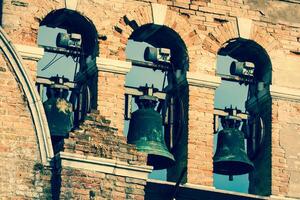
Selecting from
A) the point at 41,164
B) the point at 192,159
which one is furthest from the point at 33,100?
the point at 192,159

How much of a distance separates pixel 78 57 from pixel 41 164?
4.80 metres

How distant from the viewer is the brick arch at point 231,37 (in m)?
55.7

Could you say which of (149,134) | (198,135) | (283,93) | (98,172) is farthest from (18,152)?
(283,93)

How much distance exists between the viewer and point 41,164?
50.9 m

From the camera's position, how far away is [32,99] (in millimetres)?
51312

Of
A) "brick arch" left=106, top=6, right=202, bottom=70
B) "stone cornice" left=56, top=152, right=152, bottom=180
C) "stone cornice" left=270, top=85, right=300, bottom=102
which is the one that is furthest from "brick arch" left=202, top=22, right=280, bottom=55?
"stone cornice" left=56, top=152, right=152, bottom=180

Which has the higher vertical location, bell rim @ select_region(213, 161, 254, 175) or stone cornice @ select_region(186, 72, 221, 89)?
stone cornice @ select_region(186, 72, 221, 89)

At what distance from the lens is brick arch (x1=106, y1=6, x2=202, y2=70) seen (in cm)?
5478

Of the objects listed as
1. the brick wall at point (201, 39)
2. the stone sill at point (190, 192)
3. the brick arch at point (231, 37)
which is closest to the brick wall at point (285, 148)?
the brick wall at point (201, 39)

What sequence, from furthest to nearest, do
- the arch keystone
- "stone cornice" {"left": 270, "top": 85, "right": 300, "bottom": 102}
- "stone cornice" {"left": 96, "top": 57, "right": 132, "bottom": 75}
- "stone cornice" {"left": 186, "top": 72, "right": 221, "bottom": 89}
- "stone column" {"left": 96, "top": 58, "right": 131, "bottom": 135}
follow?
Answer: "stone cornice" {"left": 270, "top": 85, "right": 300, "bottom": 102} < the arch keystone < "stone cornice" {"left": 186, "top": 72, "right": 221, "bottom": 89} < "stone cornice" {"left": 96, "top": 57, "right": 132, "bottom": 75} < "stone column" {"left": 96, "top": 58, "right": 131, "bottom": 135}

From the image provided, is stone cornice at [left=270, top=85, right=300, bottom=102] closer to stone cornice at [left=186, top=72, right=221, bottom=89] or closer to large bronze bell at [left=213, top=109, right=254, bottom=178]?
large bronze bell at [left=213, top=109, right=254, bottom=178]

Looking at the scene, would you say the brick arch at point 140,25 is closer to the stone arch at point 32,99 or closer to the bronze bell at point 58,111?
the bronze bell at point 58,111

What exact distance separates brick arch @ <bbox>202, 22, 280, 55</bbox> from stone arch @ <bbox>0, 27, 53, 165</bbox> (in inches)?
214

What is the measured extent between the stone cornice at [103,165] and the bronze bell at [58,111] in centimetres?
234
